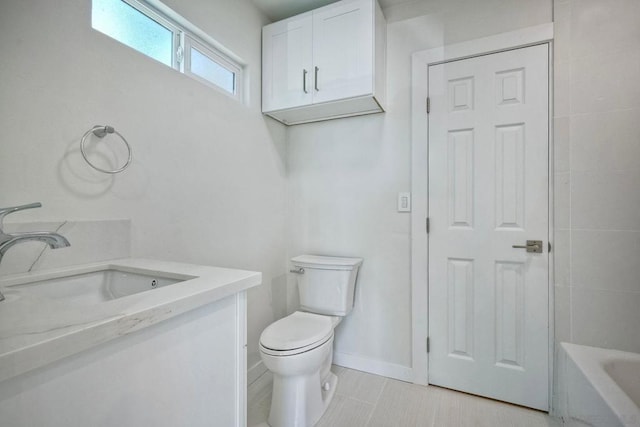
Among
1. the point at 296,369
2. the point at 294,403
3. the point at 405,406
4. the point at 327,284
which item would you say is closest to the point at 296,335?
the point at 296,369

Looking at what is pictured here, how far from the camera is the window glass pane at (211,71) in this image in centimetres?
158

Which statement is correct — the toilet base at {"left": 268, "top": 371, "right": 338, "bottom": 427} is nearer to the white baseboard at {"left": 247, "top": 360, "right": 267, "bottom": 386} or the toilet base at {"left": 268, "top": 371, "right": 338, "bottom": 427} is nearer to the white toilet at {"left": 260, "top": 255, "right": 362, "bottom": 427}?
the white toilet at {"left": 260, "top": 255, "right": 362, "bottom": 427}

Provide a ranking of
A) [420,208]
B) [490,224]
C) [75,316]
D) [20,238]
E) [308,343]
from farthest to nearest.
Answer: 1. [420,208]
2. [490,224]
3. [308,343]
4. [20,238]
5. [75,316]

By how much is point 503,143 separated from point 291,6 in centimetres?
158

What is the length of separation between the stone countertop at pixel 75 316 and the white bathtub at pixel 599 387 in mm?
1173

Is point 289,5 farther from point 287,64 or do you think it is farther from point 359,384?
point 359,384

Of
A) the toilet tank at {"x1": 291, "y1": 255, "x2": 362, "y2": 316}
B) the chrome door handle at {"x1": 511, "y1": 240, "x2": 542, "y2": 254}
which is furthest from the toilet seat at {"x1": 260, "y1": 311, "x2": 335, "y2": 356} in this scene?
the chrome door handle at {"x1": 511, "y1": 240, "x2": 542, "y2": 254}

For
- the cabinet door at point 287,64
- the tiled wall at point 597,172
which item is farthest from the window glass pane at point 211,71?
the tiled wall at point 597,172

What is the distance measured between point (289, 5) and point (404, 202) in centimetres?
149

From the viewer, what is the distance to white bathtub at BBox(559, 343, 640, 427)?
0.89 metres

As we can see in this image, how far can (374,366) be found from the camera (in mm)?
1965

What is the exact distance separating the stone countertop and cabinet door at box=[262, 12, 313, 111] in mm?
1376

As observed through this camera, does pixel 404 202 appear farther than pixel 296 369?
Yes

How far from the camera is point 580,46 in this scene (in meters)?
1.50
